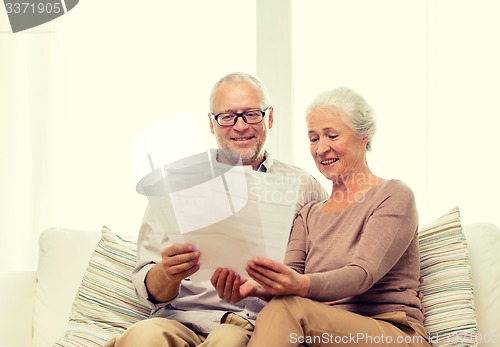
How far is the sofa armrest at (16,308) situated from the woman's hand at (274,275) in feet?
3.85

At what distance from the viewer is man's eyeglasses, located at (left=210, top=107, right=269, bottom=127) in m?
2.39

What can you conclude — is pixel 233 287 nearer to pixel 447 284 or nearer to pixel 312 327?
pixel 312 327

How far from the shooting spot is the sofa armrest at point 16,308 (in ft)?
8.56

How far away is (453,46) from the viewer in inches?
123

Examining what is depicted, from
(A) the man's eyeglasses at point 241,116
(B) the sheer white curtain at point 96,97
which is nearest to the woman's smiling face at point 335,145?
(A) the man's eyeglasses at point 241,116

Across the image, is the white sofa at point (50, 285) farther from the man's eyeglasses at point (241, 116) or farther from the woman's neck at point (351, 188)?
the man's eyeglasses at point (241, 116)

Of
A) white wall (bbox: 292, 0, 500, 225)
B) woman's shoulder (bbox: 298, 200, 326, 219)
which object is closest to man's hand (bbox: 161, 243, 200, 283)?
woman's shoulder (bbox: 298, 200, 326, 219)

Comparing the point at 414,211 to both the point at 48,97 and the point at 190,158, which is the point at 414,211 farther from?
the point at 48,97

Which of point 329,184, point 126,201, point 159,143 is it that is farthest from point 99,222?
point 159,143

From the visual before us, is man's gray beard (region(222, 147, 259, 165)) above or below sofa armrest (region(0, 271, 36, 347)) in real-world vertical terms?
above

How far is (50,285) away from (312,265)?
105cm

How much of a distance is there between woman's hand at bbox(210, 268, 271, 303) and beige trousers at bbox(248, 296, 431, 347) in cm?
14

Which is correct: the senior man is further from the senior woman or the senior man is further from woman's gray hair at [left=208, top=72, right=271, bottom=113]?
the senior woman

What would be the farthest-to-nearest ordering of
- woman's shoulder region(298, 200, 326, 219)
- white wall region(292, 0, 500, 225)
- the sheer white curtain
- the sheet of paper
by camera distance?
the sheer white curtain → white wall region(292, 0, 500, 225) → woman's shoulder region(298, 200, 326, 219) → the sheet of paper
